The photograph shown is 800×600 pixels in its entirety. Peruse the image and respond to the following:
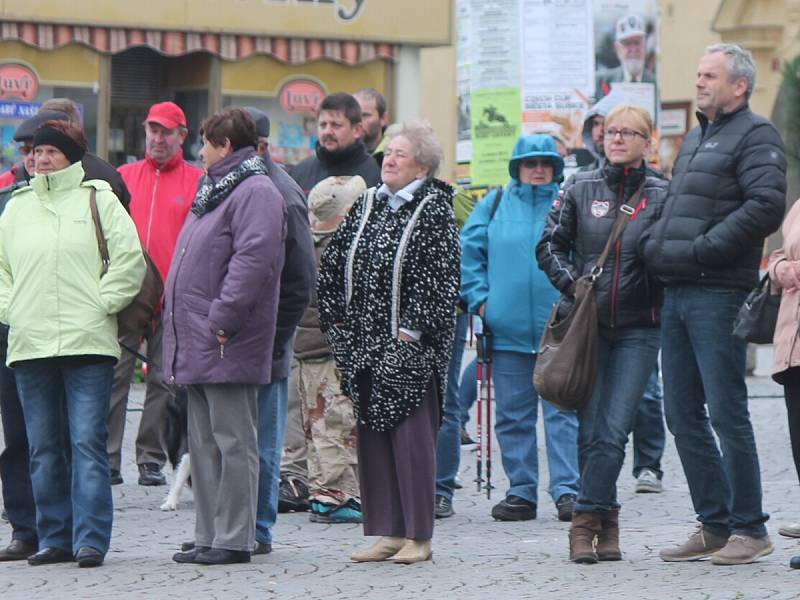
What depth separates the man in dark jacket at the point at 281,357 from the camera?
873cm

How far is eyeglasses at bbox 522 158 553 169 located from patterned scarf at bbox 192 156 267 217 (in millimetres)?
2097

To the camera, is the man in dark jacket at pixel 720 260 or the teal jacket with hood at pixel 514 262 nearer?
the man in dark jacket at pixel 720 260

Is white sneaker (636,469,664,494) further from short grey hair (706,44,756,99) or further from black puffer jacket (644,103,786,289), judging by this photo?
short grey hair (706,44,756,99)

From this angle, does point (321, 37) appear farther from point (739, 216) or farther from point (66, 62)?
point (739, 216)

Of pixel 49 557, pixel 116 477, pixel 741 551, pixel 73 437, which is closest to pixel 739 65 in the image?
pixel 741 551

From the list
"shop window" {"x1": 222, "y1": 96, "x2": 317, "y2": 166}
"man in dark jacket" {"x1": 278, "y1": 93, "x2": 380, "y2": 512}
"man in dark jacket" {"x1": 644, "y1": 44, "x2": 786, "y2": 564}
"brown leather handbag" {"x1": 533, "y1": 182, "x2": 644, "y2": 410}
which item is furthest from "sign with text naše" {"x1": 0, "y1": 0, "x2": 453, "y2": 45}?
"man in dark jacket" {"x1": 644, "y1": 44, "x2": 786, "y2": 564}

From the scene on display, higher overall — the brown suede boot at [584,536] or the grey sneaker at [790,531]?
the brown suede boot at [584,536]

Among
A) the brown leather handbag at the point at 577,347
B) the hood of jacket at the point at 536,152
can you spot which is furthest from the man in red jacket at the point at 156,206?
the brown leather handbag at the point at 577,347

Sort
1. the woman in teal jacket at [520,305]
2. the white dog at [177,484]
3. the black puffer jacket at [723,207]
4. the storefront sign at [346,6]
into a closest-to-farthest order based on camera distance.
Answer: the black puffer jacket at [723,207] < the woman in teal jacket at [520,305] < the white dog at [177,484] < the storefront sign at [346,6]

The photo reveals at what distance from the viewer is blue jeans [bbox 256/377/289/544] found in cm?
873

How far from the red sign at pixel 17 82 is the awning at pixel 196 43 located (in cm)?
26

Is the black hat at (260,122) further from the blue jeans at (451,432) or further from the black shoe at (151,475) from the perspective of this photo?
the black shoe at (151,475)

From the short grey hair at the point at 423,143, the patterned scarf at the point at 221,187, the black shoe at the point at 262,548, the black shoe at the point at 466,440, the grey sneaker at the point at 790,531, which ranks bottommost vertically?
the black shoe at the point at 466,440

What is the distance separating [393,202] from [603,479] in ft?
4.84
